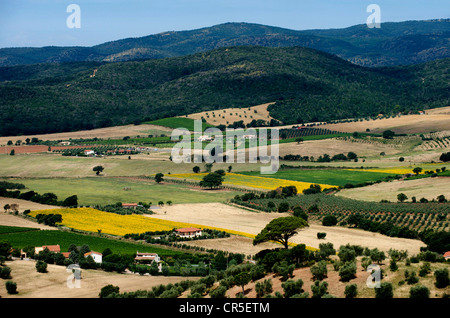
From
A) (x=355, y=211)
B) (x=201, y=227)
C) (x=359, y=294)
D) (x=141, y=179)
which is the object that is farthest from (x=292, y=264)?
(x=141, y=179)

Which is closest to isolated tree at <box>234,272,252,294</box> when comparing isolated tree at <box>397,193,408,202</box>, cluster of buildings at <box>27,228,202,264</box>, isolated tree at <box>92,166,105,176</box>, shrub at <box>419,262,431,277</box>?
shrub at <box>419,262,431,277</box>

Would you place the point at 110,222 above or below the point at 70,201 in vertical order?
below

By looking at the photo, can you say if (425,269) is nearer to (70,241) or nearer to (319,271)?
(319,271)

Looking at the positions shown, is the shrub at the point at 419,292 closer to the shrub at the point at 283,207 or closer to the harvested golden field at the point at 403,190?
the shrub at the point at 283,207

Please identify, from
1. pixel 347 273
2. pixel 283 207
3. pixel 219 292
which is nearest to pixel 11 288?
pixel 219 292

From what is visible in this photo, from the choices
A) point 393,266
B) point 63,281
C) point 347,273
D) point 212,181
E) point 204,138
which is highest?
point 204,138

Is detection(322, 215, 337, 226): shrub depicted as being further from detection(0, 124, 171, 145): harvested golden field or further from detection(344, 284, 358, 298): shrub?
detection(0, 124, 171, 145): harvested golden field
